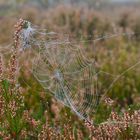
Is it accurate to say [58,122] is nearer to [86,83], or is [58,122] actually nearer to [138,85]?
[86,83]

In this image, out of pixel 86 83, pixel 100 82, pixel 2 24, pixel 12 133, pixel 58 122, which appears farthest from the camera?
pixel 2 24

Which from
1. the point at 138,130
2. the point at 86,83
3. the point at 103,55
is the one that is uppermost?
the point at 103,55

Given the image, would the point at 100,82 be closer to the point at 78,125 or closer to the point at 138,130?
the point at 78,125

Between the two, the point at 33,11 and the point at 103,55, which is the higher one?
the point at 33,11

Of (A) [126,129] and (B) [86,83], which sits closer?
(A) [126,129]

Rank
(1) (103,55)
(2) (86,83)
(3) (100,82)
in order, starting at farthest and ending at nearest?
1. (1) (103,55)
2. (3) (100,82)
3. (2) (86,83)

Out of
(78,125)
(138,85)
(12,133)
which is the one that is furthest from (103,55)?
(12,133)

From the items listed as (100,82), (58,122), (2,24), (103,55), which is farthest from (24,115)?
(2,24)

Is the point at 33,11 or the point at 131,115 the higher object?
the point at 33,11

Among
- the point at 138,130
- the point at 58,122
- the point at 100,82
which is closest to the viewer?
the point at 138,130
